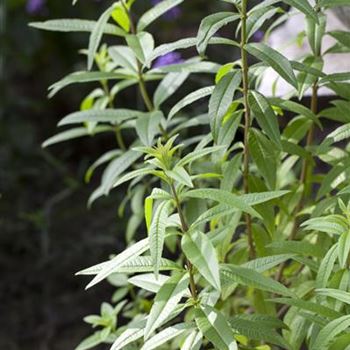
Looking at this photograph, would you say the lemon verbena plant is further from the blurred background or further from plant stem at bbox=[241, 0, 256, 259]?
the blurred background

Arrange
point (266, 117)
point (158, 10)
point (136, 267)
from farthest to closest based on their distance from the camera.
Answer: point (158, 10) → point (266, 117) → point (136, 267)

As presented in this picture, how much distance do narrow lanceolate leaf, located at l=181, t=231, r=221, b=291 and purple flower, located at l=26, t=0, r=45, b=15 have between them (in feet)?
8.32

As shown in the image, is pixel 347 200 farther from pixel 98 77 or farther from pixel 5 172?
pixel 5 172

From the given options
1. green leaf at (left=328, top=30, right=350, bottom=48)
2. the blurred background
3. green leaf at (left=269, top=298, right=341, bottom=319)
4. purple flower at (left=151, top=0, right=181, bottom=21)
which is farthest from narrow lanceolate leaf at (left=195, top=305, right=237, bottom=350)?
purple flower at (left=151, top=0, right=181, bottom=21)

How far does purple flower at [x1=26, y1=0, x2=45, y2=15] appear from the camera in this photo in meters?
3.45

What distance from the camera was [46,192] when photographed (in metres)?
3.39

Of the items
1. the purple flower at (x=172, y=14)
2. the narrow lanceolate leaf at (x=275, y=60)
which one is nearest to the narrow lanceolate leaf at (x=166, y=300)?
the narrow lanceolate leaf at (x=275, y=60)

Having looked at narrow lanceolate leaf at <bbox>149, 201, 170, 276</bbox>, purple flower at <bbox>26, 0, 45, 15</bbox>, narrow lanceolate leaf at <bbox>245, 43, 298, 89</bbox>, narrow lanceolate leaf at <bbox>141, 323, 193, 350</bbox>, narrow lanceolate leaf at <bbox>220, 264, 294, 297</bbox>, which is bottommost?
narrow lanceolate leaf at <bbox>141, 323, 193, 350</bbox>

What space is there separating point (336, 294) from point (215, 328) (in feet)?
0.57

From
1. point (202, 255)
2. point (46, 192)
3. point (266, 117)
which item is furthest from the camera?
point (46, 192)

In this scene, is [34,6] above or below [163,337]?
above

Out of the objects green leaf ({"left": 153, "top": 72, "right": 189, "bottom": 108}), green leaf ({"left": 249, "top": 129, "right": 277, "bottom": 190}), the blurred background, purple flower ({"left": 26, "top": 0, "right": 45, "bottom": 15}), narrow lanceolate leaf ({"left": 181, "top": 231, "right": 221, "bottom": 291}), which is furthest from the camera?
purple flower ({"left": 26, "top": 0, "right": 45, "bottom": 15})

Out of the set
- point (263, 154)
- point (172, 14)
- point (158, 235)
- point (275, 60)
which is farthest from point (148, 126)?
point (172, 14)

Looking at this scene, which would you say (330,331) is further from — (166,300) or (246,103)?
(246,103)
